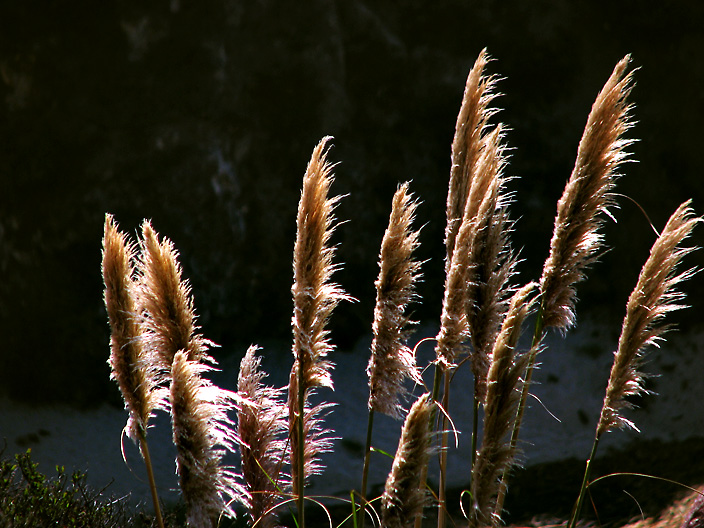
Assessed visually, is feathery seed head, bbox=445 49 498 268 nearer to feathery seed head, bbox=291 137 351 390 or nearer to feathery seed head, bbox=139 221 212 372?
feathery seed head, bbox=291 137 351 390

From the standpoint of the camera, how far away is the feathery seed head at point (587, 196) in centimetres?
114

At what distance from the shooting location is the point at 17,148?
353cm

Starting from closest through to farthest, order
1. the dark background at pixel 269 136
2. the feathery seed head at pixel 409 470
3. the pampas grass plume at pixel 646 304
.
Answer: the feathery seed head at pixel 409 470, the pampas grass plume at pixel 646 304, the dark background at pixel 269 136

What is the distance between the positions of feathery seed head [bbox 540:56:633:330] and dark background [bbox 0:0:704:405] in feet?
9.01

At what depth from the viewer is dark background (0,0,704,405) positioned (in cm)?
360

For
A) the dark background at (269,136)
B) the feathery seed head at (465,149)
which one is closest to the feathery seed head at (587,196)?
the feathery seed head at (465,149)

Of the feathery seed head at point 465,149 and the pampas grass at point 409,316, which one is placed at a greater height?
the feathery seed head at point 465,149

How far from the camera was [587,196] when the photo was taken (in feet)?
3.83

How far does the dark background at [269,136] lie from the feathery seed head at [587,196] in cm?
275

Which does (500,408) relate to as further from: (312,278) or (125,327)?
(125,327)

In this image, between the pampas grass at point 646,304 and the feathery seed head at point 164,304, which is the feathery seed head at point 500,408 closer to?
the pampas grass at point 646,304

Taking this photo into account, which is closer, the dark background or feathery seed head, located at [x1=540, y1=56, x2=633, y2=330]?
feathery seed head, located at [x1=540, y1=56, x2=633, y2=330]

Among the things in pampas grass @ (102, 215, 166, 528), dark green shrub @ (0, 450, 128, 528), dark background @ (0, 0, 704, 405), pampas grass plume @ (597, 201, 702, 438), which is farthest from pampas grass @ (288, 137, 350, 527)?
dark background @ (0, 0, 704, 405)

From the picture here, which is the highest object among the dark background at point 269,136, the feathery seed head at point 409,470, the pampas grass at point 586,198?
the dark background at point 269,136
